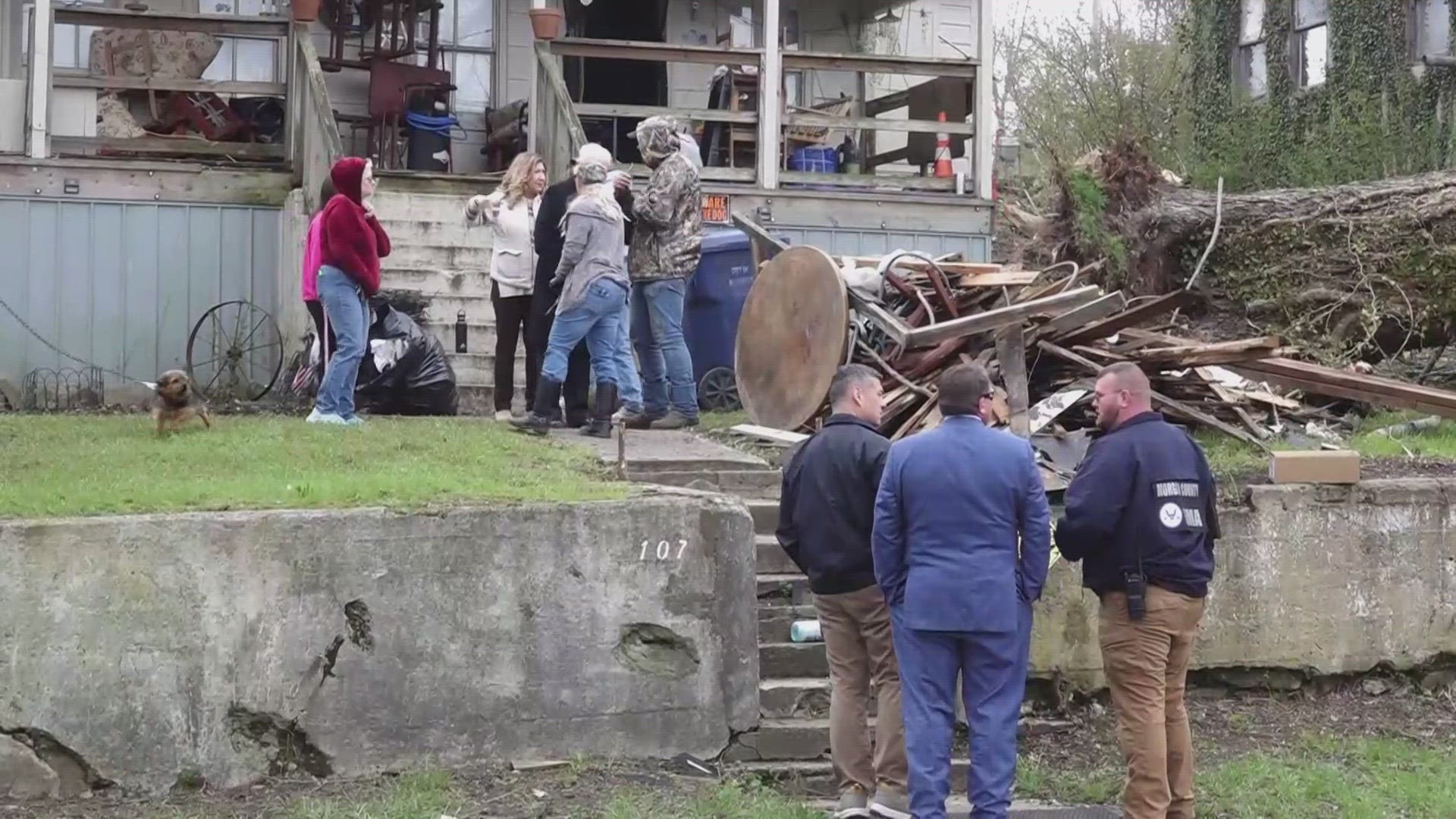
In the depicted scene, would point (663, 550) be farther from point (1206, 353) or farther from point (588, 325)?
point (1206, 353)

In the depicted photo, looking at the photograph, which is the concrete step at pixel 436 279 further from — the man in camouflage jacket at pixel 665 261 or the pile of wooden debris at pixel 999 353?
the pile of wooden debris at pixel 999 353

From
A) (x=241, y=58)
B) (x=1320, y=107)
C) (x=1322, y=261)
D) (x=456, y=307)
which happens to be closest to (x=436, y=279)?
(x=456, y=307)

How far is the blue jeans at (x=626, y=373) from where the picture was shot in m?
10.6

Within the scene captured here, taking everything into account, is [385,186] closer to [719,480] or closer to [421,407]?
[421,407]

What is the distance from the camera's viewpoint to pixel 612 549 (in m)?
7.53

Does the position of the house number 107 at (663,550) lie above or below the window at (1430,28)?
below

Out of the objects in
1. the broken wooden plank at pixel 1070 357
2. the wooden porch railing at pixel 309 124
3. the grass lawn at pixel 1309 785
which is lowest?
the grass lawn at pixel 1309 785

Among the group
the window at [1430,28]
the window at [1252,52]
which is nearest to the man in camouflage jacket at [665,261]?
the window at [1430,28]

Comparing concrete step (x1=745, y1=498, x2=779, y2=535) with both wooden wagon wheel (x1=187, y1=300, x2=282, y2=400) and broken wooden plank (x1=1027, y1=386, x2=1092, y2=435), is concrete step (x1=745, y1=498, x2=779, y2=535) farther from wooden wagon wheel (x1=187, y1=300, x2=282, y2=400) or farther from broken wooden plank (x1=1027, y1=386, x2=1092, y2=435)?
wooden wagon wheel (x1=187, y1=300, x2=282, y2=400)

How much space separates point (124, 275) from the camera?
14.3 m

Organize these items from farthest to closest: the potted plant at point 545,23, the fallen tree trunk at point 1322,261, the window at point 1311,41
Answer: the window at point 1311,41 < the potted plant at point 545,23 < the fallen tree trunk at point 1322,261

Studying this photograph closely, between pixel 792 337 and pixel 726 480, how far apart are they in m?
1.76

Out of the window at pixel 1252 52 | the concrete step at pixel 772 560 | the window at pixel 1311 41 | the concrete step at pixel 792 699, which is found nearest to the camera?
the concrete step at pixel 792 699

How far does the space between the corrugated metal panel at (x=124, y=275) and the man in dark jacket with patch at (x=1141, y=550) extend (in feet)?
30.9
